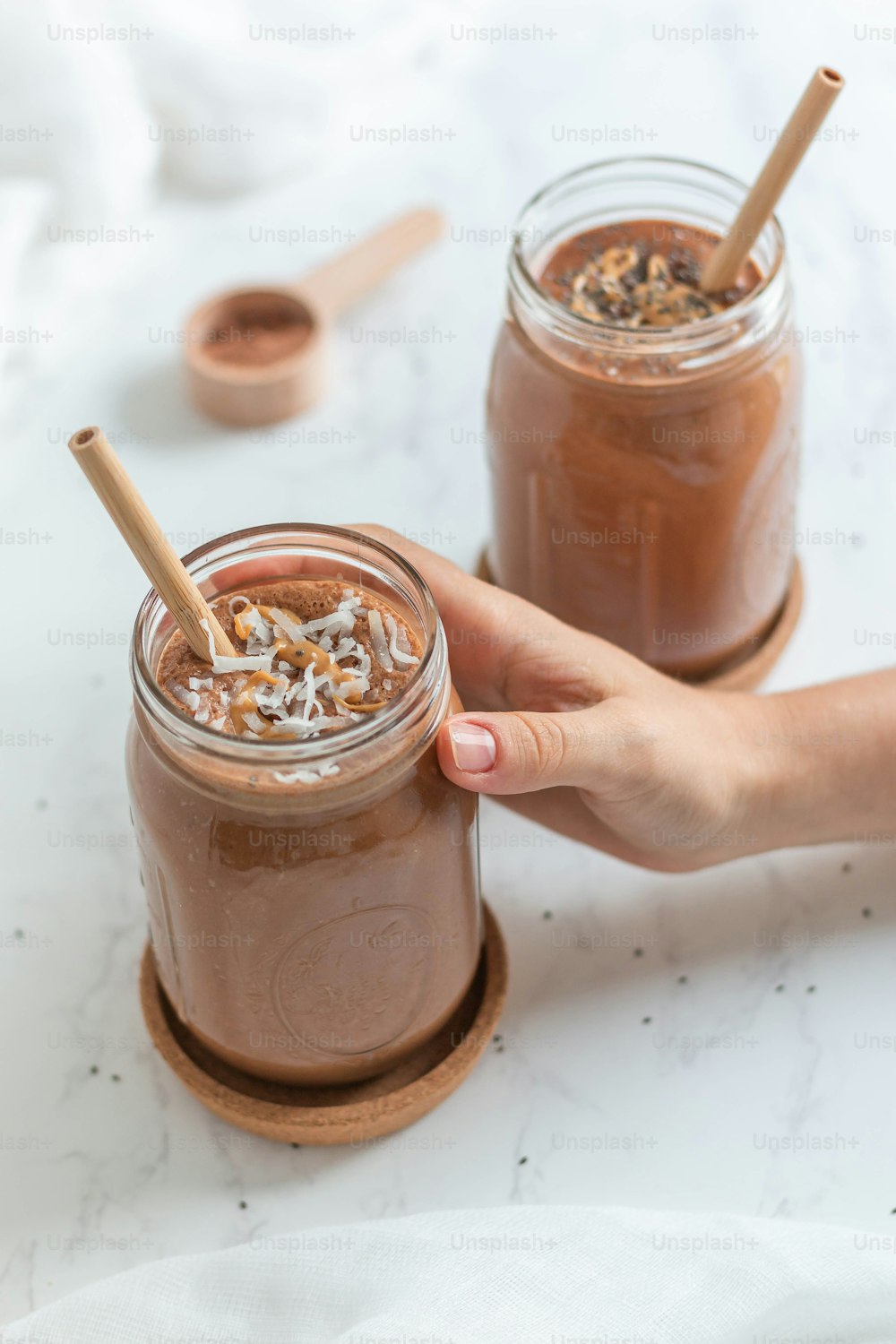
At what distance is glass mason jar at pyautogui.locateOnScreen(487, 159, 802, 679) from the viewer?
150 centimetres

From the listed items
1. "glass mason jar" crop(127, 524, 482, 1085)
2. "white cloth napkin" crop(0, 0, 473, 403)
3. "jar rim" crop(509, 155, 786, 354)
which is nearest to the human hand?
"glass mason jar" crop(127, 524, 482, 1085)

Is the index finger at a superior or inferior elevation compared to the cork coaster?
superior

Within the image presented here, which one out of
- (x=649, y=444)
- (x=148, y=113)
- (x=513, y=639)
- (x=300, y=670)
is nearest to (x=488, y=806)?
(x=513, y=639)

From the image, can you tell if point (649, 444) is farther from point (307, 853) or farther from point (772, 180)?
point (307, 853)

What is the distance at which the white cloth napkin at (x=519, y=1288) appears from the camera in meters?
1.30

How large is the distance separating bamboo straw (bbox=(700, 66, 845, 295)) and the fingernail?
0.64 meters

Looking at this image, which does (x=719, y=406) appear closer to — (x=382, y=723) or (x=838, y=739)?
(x=838, y=739)

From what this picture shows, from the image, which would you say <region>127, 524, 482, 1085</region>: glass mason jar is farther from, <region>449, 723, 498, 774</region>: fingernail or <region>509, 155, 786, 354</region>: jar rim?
<region>509, 155, 786, 354</region>: jar rim

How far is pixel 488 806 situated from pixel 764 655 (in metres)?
0.38

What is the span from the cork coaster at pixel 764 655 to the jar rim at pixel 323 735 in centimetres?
65

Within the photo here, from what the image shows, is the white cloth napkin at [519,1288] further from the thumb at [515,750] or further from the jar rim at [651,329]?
the jar rim at [651,329]

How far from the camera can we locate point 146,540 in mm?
1106

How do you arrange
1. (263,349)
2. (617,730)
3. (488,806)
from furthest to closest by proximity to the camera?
1. (263,349)
2. (488,806)
3. (617,730)

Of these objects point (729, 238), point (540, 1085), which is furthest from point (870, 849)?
point (729, 238)
